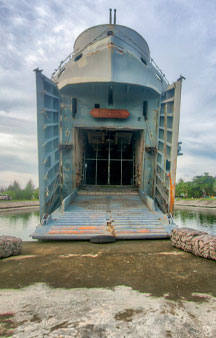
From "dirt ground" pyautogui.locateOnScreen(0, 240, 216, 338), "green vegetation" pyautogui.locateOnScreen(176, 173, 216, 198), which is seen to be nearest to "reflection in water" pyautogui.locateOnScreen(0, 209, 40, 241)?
"dirt ground" pyautogui.locateOnScreen(0, 240, 216, 338)

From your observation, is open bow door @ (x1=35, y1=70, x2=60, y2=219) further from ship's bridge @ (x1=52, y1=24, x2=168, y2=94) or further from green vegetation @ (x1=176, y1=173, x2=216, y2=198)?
green vegetation @ (x1=176, y1=173, x2=216, y2=198)

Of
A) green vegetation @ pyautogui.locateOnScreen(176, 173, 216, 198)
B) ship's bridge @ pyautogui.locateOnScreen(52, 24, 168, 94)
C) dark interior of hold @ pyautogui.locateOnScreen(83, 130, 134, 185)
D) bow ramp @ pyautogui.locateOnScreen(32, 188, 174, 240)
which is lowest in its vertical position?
green vegetation @ pyautogui.locateOnScreen(176, 173, 216, 198)

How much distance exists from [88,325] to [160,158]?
10640 millimetres

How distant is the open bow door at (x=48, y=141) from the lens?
1020cm

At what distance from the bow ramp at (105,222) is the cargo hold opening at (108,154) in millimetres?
2834

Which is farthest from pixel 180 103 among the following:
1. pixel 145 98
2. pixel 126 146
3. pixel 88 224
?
pixel 126 146

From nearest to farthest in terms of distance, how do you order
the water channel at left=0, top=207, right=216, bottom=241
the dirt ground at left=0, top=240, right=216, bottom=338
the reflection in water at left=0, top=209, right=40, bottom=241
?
the dirt ground at left=0, top=240, right=216, bottom=338 < the reflection in water at left=0, top=209, right=40, bottom=241 < the water channel at left=0, top=207, right=216, bottom=241

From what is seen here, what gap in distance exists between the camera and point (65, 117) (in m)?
13.0

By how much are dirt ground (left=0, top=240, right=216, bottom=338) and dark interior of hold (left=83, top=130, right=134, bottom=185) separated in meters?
10.4

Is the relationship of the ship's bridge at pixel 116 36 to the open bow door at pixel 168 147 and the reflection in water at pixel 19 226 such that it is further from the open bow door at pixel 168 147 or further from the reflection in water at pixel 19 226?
the reflection in water at pixel 19 226

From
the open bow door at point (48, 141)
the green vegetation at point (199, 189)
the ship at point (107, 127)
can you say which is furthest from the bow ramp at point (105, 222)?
the green vegetation at point (199, 189)

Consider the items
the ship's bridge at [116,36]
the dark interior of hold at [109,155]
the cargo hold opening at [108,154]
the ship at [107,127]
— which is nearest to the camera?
the ship at [107,127]

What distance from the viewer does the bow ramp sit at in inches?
336

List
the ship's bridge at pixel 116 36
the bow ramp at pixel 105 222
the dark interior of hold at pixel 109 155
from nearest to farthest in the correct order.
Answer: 1. the bow ramp at pixel 105 222
2. the ship's bridge at pixel 116 36
3. the dark interior of hold at pixel 109 155
